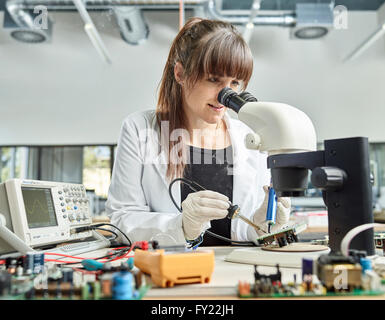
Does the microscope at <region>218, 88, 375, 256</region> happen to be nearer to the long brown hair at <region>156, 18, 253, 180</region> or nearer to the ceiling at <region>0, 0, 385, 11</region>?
the long brown hair at <region>156, 18, 253, 180</region>

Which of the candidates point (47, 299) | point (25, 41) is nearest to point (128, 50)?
point (25, 41)

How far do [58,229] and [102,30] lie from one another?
11.7 ft

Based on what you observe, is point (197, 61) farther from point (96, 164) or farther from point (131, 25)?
point (96, 164)

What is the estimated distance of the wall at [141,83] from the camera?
418cm

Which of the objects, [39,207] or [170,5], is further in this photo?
[170,5]

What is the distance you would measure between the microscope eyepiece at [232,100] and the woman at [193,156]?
154 millimetres

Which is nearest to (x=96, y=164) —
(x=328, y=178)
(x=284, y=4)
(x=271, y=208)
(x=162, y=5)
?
(x=162, y=5)

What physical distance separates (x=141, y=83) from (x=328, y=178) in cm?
378

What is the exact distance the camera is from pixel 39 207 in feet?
3.21

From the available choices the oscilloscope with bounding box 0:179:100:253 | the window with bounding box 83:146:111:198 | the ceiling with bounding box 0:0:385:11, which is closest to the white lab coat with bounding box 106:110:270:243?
the oscilloscope with bounding box 0:179:100:253

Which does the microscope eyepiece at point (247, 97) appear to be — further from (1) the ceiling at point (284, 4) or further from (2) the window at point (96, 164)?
(2) the window at point (96, 164)

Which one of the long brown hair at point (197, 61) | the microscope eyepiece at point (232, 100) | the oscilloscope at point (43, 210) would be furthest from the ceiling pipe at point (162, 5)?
the microscope eyepiece at point (232, 100)

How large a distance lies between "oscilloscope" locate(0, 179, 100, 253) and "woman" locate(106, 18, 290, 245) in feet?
0.46

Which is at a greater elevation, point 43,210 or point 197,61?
point 197,61
